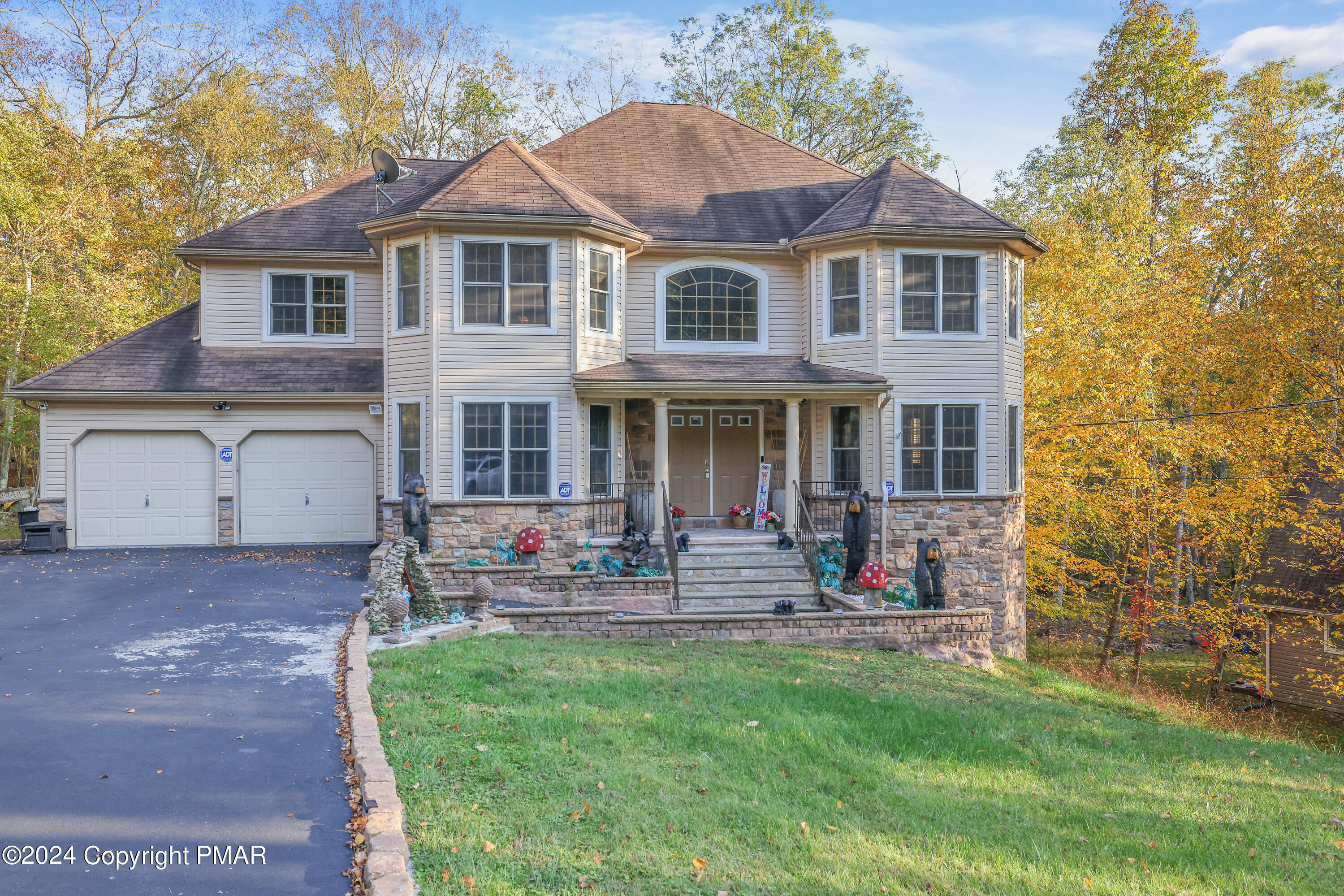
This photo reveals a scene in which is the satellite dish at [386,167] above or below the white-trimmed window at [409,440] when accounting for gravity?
above

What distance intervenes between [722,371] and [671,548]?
3563mm

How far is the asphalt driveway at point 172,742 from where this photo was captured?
3854mm

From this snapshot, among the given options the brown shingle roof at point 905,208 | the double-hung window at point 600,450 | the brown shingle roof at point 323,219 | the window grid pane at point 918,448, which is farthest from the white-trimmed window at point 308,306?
the window grid pane at point 918,448

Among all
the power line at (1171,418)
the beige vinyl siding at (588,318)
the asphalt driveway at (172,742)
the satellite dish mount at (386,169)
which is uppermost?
the satellite dish mount at (386,169)

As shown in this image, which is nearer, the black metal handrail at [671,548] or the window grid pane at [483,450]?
the black metal handrail at [671,548]

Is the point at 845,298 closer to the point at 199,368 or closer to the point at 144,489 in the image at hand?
the point at 199,368

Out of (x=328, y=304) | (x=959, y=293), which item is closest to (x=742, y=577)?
(x=959, y=293)

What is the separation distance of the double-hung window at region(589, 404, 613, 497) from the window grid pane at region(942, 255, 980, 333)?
6182 millimetres

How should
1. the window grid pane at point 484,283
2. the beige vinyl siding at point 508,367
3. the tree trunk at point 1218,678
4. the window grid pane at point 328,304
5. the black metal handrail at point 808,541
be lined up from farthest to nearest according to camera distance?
1. the tree trunk at point 1218,678
2. the window grid pane at point 328,304
3. the window grid pane at point 484,283
4. the beige vinyl siding at point 508,367
5. the black metal handrail at point 808,541

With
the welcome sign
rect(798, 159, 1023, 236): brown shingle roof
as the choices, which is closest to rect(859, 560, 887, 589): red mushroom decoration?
the welcome sign

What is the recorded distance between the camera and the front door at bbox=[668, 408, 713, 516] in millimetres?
15281

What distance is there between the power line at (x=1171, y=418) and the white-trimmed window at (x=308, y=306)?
14.2 m

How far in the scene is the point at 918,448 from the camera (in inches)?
555

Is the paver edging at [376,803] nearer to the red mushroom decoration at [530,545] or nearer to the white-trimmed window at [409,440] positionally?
the red mushroom decoration at [530,545]
